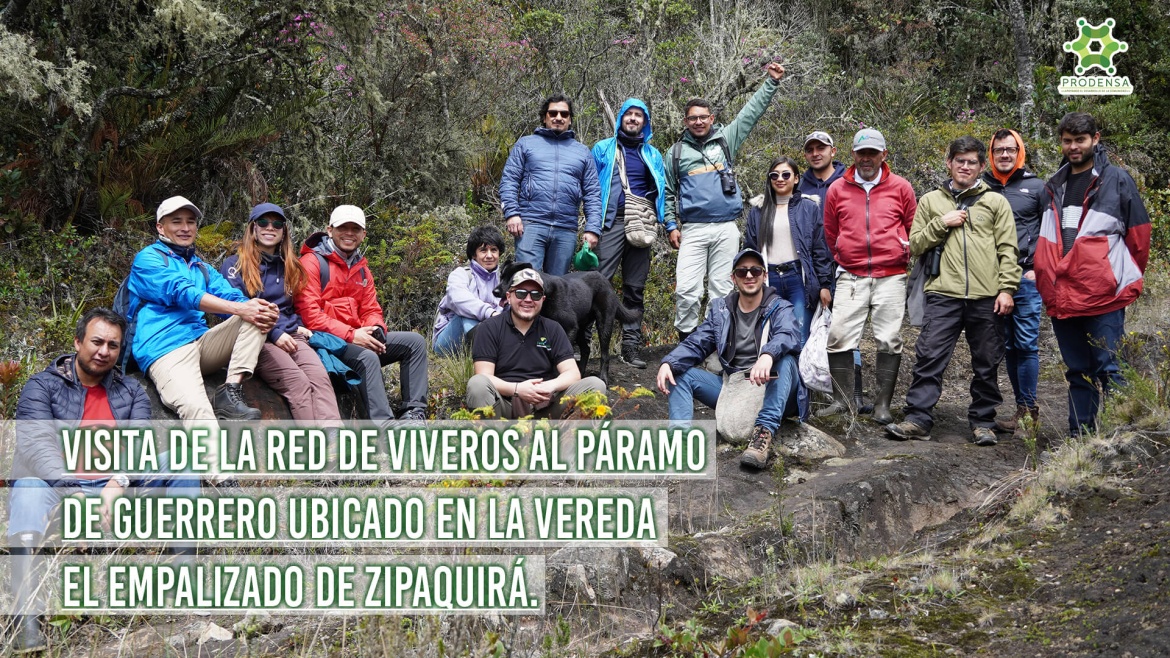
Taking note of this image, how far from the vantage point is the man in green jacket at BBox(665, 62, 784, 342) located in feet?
24.1

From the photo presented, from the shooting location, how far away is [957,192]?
6.17 metres

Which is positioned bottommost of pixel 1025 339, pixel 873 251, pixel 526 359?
pixel 526 359

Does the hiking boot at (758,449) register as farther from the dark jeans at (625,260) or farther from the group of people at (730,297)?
the dark jeans at (625,260)

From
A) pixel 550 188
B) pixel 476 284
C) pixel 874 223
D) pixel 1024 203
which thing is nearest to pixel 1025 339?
pixel 1024 203

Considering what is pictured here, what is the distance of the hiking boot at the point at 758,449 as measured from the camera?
18.7ft

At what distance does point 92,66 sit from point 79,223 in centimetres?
149

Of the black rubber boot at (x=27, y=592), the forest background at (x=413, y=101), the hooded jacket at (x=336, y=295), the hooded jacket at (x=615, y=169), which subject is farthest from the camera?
the forest background at (x=413, y=101)

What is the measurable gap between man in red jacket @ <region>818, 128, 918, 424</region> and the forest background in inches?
121

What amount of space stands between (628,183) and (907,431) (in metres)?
2.89

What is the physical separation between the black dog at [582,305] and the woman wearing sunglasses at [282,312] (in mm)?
1497

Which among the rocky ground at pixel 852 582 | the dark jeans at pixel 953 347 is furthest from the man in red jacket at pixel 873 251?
the rocky ground at pixel 852 582

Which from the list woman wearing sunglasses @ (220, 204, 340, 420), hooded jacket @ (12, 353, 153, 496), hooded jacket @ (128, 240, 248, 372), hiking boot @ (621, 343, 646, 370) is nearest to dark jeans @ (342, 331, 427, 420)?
woman wearing sunglasses @ (220, 204, 340, 420)

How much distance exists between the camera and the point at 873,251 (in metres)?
6.45

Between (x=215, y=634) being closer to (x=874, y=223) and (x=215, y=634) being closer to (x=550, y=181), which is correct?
(x=550, y=181)
